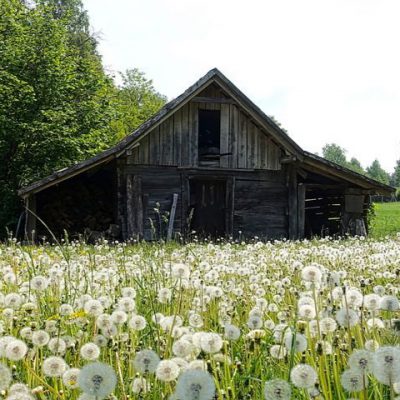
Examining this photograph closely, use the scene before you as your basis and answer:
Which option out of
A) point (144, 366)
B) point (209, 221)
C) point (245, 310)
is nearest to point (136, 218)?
point (209, 221)

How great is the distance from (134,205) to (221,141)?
3442 millimetres

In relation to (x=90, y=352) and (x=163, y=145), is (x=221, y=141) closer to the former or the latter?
(x=163, y=145)

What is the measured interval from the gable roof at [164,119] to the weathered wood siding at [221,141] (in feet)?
1.85

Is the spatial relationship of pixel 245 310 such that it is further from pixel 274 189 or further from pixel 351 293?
pixel 274 189

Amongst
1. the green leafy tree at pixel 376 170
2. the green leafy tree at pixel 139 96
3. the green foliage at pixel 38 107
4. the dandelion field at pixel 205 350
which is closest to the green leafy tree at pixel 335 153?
the green leafy tree at pixel 376 170

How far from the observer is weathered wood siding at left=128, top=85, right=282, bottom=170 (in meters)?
17.2

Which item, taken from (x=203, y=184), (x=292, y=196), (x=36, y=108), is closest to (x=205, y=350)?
(x=203, y=184)

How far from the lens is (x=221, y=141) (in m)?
18.0

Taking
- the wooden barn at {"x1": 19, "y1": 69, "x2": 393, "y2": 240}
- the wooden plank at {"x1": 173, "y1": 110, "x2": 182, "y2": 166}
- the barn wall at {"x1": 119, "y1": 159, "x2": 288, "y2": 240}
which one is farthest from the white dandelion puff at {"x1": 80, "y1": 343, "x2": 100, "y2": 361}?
the wooden plank at {"x1": 173, "y1": 110, "x2": 182, "y2": 166}

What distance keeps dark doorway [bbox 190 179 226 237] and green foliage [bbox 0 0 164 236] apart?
658cm

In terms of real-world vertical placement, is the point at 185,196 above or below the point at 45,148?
below

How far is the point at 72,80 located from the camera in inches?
1006

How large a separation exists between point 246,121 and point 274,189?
7.72 ft

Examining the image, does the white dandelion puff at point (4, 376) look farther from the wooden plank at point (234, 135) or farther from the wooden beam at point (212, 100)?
the wooden plank at point (234, 135)
